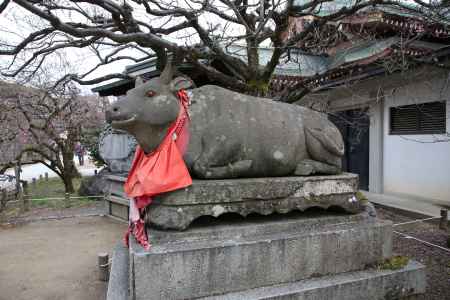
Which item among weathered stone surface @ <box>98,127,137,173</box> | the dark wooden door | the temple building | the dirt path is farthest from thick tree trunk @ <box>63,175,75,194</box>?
the dark wooden door

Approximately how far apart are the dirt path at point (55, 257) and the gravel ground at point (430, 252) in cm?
412

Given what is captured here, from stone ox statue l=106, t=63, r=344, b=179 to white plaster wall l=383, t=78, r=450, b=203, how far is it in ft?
17.1

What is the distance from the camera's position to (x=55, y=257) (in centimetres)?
575

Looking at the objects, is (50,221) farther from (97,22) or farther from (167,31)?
(167,31)

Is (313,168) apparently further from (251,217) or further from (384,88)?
(384,88)

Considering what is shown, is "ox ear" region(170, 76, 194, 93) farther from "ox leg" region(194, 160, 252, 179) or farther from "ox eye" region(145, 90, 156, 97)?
"ox leg" region(194, 160, 252, 179)

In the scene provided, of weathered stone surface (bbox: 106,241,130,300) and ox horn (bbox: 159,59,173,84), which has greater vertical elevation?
ox horn (bbox: 159,59,173,84)

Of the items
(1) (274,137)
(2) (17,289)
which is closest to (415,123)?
(1) (274,137)

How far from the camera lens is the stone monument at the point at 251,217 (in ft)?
8.67

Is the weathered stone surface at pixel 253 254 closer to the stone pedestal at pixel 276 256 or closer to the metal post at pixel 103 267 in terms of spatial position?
the stone pedestal at pixel 276 256

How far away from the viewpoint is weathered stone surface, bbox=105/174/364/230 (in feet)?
8.83

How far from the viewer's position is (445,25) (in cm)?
584

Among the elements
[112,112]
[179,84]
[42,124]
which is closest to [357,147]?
[179,84]

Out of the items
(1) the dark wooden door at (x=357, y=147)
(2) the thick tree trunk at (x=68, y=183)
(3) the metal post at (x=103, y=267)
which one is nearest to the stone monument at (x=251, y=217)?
(3) the metal post at (x=103, y=267)
